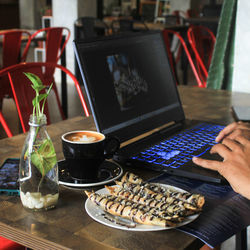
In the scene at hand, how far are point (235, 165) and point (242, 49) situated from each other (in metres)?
1.51

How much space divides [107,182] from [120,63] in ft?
1.21

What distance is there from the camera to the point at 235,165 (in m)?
0.83

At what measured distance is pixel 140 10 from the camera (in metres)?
12.2

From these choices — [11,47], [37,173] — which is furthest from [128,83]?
[11,47]

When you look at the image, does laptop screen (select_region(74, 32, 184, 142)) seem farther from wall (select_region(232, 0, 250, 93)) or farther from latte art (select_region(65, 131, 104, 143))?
wall (select_region(232, 0, 250, 93))

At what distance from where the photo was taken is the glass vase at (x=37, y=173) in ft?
2.44

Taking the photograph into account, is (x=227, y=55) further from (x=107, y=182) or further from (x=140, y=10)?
(x=140, y=10)

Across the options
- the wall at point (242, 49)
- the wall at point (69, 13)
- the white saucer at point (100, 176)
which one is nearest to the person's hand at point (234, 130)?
the white saucer at point (100, 176)

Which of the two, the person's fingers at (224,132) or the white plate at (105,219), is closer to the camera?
the white plate at (105,219)

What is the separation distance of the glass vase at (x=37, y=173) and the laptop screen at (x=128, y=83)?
25cm

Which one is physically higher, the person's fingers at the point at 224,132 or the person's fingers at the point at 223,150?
the person's fingers at the point at 223,150

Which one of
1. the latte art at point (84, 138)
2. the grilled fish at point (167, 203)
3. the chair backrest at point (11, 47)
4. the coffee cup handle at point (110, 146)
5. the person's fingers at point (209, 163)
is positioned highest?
the latte art at point (84, 138)

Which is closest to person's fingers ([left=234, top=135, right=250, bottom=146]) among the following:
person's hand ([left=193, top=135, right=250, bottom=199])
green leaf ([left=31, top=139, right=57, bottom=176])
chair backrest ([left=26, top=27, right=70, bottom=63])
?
person's hand ([left=193, top=135, right=250, bottom=199])

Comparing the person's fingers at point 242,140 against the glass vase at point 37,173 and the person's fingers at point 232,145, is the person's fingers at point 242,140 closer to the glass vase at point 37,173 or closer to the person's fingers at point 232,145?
the person's fingers at point 232,145
